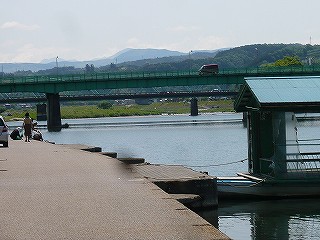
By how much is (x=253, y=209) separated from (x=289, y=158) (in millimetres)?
3051

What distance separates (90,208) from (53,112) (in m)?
111

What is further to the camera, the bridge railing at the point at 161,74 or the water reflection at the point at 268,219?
the bridge railing at the point at 161,74

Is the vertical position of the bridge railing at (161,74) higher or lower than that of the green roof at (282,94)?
lower

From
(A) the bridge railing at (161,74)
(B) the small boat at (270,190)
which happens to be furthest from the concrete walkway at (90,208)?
(A) the bridge railing at (161,74)

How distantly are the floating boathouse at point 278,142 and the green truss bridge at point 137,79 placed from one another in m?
85.1

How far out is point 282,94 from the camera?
3023cm

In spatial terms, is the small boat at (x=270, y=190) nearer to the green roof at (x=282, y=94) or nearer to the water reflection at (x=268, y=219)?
the water reflection at (x=268, y=219)

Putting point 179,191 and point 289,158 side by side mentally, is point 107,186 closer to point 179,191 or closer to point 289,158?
point 179,191

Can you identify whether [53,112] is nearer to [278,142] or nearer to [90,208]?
[278,142]

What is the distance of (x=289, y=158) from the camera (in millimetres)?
30438

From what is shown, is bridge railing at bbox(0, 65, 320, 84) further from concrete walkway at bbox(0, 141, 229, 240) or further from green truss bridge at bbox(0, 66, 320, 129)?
concrete walkway at bbox(0, 141, 229, 240)

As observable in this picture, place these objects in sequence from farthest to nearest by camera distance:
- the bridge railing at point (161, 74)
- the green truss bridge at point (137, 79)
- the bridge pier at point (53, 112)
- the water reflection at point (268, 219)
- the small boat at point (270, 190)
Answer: the bridge pier at point (53, 112) < the green truss bridge at point (137, 79) < the bridge railing at point (161, 74) < the small boat at point (270, 190) < the water reflection at point (268, 219)

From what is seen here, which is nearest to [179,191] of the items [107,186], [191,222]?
[107,186]

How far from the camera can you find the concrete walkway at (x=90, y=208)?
1534 cm
